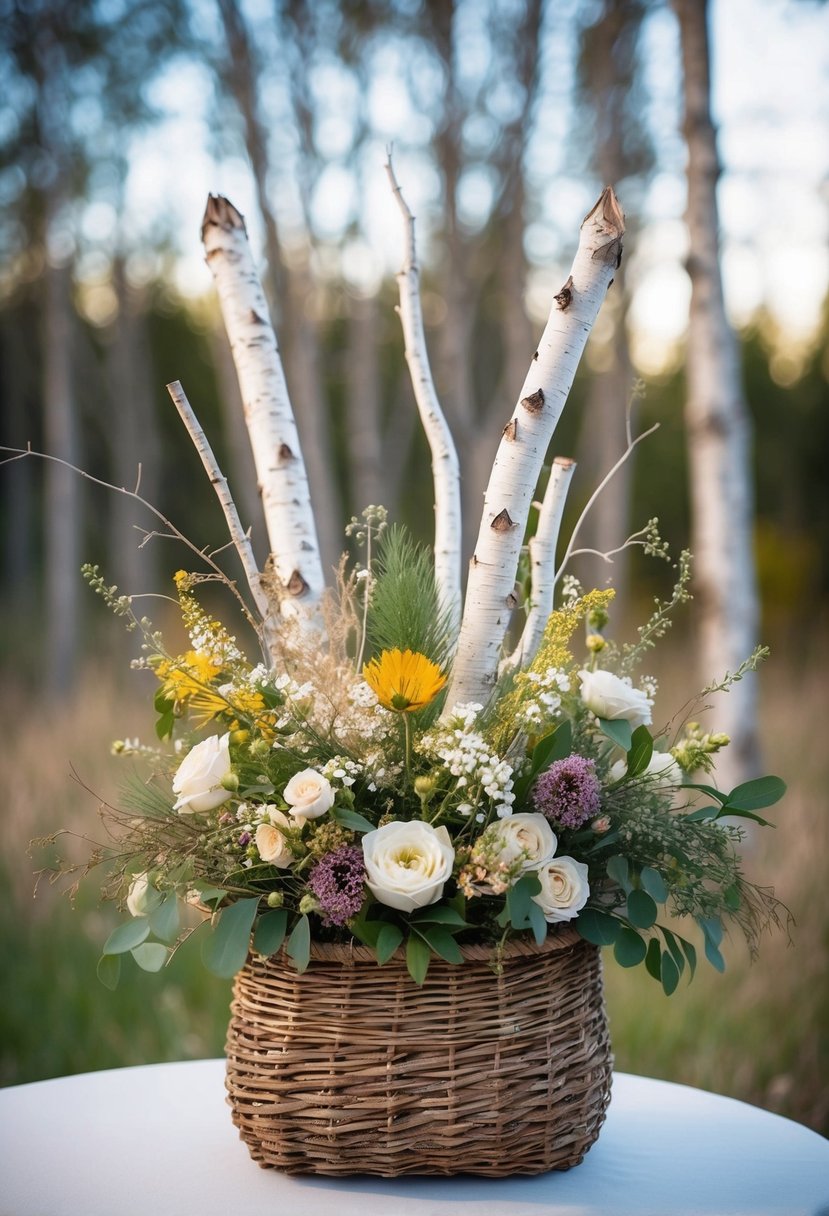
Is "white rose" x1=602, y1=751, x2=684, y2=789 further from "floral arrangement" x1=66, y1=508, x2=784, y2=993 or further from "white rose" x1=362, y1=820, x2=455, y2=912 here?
"white rose" x1=362, y1=820, x2=455, y2=912

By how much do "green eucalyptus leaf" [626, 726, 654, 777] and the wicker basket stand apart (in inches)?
8.8

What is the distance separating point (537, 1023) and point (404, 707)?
0.43 meters

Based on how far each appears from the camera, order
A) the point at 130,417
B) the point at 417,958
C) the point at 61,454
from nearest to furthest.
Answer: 1. the point at 417,958
2. the point at 61,454
3. the point at 130,417

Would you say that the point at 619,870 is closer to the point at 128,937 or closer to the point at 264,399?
the point at 128,937

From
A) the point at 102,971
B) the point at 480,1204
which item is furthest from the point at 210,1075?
the point at 480,1204

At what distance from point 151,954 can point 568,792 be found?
1.89ft

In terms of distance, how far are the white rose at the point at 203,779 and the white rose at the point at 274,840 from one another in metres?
0.08

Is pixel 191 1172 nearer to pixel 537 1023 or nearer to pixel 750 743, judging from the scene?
pixel 537 1023

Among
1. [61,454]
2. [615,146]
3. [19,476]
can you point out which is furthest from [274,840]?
[19,476]

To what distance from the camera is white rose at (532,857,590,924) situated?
132cm

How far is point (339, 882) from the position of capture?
1.31 meters

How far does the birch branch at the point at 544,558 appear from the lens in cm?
165

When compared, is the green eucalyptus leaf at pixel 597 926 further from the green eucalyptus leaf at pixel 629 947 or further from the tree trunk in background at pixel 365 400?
the tree trunk in background at pixel 365 400

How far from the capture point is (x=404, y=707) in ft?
4.36
